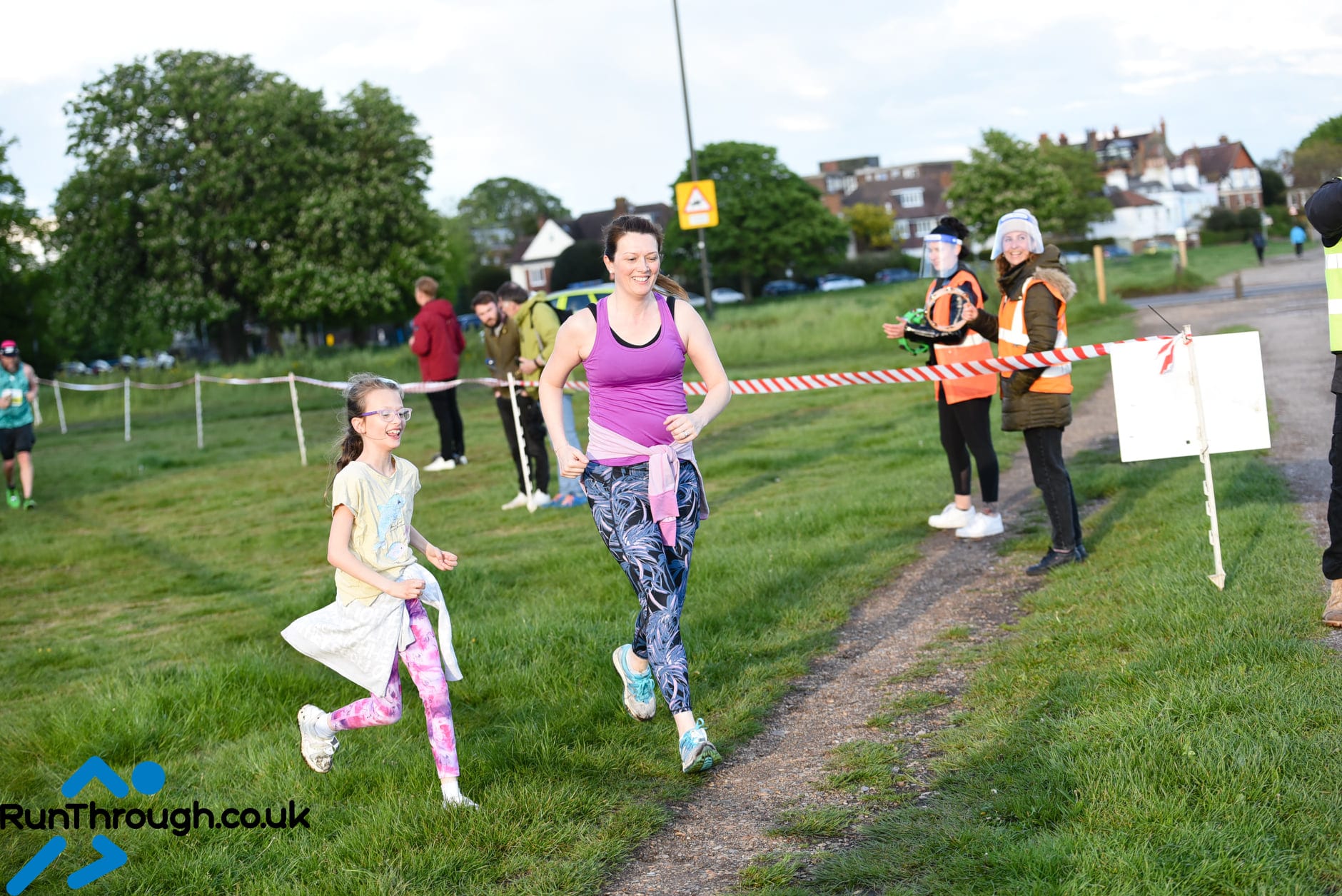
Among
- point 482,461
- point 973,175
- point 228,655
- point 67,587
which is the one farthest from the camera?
point 973,175

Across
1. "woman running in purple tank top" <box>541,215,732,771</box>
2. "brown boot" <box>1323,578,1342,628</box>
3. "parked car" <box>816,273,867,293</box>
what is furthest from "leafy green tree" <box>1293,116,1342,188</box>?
"woman running in purple tank top" <box>541,215,732,771</box>

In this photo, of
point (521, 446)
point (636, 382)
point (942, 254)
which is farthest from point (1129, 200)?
point (636, 382)

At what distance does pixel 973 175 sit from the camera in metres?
75.1

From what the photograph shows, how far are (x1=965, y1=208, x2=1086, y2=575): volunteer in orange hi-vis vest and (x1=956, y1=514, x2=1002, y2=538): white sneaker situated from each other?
1096 mm

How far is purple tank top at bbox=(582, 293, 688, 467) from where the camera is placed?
4.68m

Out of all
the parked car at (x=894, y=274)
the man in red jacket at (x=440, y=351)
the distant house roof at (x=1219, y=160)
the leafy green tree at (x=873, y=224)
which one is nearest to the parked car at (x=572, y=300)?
the man in red jacket at (x=440, y=351)

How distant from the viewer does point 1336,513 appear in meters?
5.29

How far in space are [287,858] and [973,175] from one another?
76358 millimetres

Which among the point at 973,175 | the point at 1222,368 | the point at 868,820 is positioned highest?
the point at 973,175

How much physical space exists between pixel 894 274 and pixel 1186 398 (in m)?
86.5

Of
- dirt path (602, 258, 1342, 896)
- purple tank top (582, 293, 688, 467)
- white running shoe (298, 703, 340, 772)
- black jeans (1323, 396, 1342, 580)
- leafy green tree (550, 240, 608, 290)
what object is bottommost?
dirt path (602, 258, 1342, 896)

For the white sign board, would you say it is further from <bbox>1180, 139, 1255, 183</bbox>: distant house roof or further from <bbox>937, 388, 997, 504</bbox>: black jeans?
<bbox>1180, 139, 1255, 183</bbox>: distant house roof

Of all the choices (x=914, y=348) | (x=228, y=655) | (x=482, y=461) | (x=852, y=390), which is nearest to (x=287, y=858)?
(x=228, y=655)

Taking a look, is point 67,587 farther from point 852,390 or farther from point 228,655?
point 852,390
